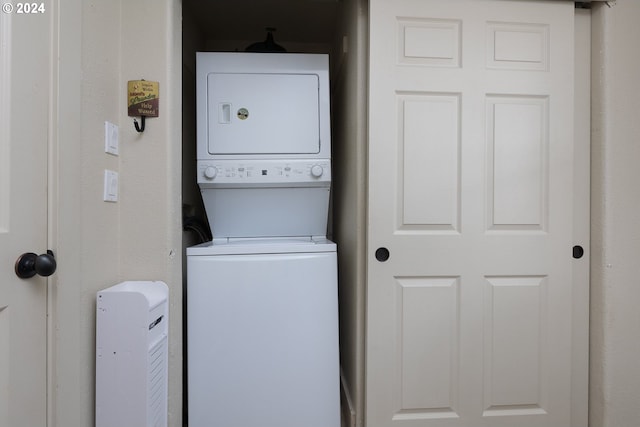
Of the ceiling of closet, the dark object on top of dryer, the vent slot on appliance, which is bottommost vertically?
the vent slot on appliance

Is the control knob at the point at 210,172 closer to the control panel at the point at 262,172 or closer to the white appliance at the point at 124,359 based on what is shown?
the control panel at the point at 262,172

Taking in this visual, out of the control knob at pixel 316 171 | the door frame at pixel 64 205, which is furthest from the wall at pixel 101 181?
the control knob at pixel 316 171

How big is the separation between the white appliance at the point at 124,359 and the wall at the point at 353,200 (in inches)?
32.8

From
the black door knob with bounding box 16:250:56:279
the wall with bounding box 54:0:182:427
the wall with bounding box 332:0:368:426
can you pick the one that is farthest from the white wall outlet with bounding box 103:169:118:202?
the wall with bounding box 332:0:368:426

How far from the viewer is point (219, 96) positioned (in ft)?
4.87

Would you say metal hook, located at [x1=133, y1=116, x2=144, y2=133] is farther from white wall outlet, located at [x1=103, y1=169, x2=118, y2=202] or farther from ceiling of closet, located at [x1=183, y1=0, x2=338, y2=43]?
ceiling of closet, located at [x1=183, y1=0, x2=338, y2=43]

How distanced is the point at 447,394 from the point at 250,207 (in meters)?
1.28

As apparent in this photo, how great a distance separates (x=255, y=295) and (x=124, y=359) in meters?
0.50

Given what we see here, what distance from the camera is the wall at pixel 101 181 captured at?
0.91 m

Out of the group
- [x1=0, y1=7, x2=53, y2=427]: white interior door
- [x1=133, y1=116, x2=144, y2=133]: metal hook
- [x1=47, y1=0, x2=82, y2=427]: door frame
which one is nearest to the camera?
[x1=0, y1=7, x2=53, y2=427]: white interior door

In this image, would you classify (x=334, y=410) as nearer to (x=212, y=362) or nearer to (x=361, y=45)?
(x=212, y=362)

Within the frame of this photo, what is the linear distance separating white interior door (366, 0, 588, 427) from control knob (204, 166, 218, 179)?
29.9 inches

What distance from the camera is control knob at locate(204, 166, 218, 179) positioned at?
144cm

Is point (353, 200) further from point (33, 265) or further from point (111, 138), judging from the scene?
point (33, 265)
